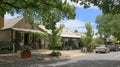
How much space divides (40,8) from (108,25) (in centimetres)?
4837

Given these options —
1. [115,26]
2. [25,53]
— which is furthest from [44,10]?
[115,26]

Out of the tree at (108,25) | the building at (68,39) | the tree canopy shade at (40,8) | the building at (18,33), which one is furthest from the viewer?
the tree at (108,25)

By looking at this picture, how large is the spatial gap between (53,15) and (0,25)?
9116 mm

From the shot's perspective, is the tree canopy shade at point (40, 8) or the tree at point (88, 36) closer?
the tree canopy shade at point (40, 8)

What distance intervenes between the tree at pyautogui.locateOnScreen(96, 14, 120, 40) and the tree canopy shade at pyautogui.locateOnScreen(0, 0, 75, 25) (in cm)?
3879

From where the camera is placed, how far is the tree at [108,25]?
72.4m

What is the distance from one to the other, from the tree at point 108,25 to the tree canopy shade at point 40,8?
127 ft

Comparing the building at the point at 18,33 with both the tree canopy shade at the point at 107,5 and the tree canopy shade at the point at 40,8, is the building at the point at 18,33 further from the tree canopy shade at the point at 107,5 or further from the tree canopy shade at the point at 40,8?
the tree canopy shade at the point at 107,5

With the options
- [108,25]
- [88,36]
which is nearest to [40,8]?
[88,36]

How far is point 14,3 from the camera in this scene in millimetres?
28594

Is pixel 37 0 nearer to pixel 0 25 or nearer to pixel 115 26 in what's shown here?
pixel 0 25

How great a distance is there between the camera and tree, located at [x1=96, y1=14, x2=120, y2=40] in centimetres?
Answer: 7244

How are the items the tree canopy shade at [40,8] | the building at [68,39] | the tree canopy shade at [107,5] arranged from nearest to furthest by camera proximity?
the tree canopy shade at [107,5] → the tree canopy shade at [40,8] → the building at [68,39]

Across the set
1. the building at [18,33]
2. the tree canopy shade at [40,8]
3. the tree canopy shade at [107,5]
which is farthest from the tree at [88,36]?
the tree canopy shade at [107,5]
